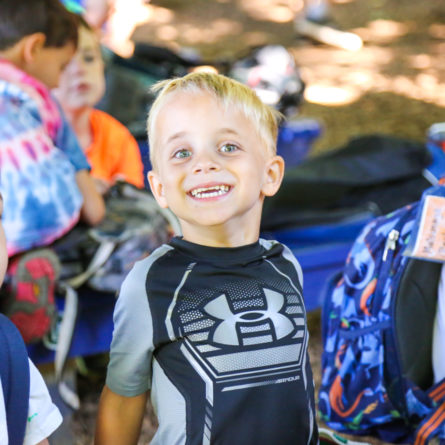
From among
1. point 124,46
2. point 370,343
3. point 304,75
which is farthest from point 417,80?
point 370,343

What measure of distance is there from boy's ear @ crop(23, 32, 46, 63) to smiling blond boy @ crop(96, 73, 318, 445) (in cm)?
80

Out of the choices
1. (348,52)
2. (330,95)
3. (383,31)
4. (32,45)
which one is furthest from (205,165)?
(383,31)

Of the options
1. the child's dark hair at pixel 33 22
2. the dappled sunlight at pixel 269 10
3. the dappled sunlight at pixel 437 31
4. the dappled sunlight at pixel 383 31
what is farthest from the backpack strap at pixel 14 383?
the dappled sunlight at pixel 269 10

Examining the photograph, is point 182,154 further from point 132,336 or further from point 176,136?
point 132,336

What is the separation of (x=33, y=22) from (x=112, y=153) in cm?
71

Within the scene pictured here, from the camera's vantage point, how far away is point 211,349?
1.22 m

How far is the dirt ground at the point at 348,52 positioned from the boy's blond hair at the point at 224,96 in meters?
3.00

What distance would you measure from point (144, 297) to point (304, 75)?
14.6 ft

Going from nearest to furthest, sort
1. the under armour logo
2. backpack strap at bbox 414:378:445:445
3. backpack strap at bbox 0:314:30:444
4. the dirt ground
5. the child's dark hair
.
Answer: backpack strap at bbox 0:314:30:444 → the under armour logo → backpack strap at bbox 414:378:445:445 → the child's dark hair → the dirt ground

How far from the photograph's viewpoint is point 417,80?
533 centimetres

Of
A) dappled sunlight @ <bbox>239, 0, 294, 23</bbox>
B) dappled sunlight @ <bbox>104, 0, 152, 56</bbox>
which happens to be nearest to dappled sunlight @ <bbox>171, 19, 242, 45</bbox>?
dappled sunlight @ <bbox>239, 0, 294, 23</bbox>

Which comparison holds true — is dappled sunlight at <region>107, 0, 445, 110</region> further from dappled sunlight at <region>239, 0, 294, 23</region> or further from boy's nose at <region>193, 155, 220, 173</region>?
boy's nose at <region>193, 155, 220, 173</region>

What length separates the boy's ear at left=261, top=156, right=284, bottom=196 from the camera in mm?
1318

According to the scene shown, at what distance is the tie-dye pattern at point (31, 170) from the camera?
173 centimetres
